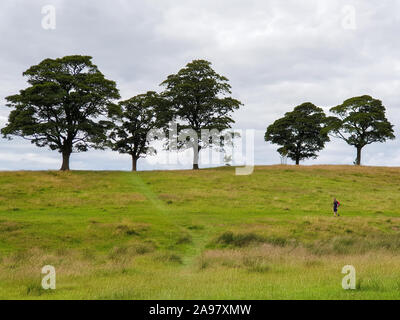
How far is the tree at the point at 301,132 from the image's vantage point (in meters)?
74.1

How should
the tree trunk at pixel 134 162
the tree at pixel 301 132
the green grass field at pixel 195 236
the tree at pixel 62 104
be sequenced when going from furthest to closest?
the tree at pixel 301 132 < the tree trunk at pixel 134 162 < the tree at pixel 62 104 < the green grass field at pixel 195 236

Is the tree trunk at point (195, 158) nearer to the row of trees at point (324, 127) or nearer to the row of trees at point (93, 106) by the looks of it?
the row of trees at point (93, 106)

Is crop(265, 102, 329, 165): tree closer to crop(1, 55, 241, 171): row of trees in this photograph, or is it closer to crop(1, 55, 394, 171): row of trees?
crop(1, 55, 394, 171): row of trees

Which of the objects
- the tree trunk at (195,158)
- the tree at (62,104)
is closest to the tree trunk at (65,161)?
the tree at (62,104)

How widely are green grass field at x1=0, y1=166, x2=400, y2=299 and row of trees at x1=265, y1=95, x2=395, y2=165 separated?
22463mm

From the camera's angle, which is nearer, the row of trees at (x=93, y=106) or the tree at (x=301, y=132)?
the row of trees at (x=93, y=106)

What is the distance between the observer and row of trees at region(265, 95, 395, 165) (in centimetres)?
6575

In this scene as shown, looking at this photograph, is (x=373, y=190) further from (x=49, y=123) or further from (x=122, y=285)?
(x=49, y=123)

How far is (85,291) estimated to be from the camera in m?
10.4

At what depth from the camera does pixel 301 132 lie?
75.1 metres

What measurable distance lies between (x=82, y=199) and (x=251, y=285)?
24875 millimetres

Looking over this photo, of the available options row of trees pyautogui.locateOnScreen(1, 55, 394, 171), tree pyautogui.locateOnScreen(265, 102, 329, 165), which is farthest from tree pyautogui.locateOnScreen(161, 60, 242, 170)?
tree pyautogui.locateOnScreen(265, 102, 329, 165)
